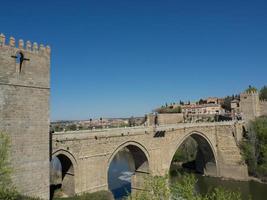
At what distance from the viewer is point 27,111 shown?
42.6 ft

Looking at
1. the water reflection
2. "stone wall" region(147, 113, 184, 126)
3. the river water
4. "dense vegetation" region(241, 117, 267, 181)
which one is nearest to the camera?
the river water

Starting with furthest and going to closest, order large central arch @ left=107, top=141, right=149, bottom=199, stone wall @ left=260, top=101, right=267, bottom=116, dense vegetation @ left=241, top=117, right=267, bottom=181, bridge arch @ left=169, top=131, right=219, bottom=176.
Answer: stone wall @ left=260, top=101, right=267, bottom=116
bridge arch @ left=169, top=131, right=219, bottom=176
dense vegetation @ left=241, top=117, right=267, bottom=181
large central arch @ left=107, top=141, right=149, bottom=199

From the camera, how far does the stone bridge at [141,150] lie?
55.8 feet

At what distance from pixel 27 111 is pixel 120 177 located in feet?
73.5

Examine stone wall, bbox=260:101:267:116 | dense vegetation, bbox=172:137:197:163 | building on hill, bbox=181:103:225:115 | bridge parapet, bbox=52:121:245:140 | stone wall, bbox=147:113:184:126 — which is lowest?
dense vegetation, bbox=172:137:197:163

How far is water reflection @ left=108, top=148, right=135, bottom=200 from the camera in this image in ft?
86.9

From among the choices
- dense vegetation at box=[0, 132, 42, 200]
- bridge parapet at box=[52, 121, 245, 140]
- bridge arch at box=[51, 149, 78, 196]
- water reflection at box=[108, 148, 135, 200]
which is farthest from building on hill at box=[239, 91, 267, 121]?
dense vegetation at box=[0, 132, 42, 200]

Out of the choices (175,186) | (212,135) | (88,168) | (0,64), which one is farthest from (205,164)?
(0,64)

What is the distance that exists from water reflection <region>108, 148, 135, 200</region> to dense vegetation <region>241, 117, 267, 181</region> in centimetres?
1343

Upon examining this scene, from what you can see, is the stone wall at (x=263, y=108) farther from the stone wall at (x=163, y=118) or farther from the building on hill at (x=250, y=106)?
the stone wall at (x=163, y=118)

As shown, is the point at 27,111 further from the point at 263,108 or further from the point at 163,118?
the point at 263,108

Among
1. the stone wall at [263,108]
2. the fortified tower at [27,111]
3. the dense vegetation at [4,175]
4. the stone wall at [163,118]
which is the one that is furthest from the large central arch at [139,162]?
the stone wall at [263,108]

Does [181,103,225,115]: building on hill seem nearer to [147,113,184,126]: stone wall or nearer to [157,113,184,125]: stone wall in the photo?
[157,113,184,125]: stone wall

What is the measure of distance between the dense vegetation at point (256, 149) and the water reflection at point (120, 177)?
44.1 ft
